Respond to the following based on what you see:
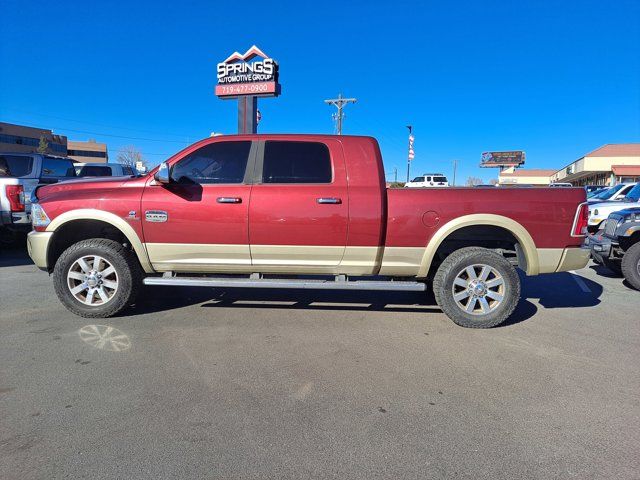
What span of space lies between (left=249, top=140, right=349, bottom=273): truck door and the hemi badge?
3.21 feet

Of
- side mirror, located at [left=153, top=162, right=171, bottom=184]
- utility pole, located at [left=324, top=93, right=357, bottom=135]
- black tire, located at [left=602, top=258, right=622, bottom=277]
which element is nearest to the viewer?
side mirror, located at [left=153, top=162, right=171, bottom=184]

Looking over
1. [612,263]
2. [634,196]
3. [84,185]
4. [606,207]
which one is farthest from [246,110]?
[612,263]

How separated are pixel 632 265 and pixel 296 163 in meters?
5.60

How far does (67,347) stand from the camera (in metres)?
3.63

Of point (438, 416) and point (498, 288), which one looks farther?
point (498, 288)

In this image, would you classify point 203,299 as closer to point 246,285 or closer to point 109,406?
point 246,285

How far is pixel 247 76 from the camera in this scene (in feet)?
71.6

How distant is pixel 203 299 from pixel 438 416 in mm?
3587

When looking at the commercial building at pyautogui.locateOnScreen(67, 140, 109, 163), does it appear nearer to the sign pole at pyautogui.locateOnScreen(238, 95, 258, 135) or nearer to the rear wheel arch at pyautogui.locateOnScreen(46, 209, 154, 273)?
the sign pole at pyautogui.locateOnScreen(238, 95, 258, 135)

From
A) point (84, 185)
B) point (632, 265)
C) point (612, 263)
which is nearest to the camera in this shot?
point (84, 185)

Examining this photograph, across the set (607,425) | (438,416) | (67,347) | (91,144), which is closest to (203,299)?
(67,347)

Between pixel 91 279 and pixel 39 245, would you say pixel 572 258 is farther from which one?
pixel 39 245

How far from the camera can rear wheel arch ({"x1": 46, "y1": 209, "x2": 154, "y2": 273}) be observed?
4.28 metres

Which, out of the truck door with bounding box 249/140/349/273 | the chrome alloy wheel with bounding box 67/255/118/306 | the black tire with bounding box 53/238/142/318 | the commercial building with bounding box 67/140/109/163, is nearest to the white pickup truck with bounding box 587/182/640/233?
the truck door with bounding box 249/140/349/273
